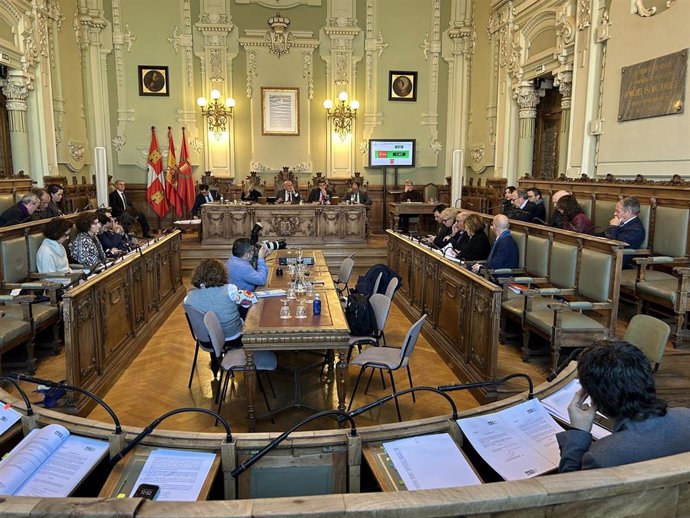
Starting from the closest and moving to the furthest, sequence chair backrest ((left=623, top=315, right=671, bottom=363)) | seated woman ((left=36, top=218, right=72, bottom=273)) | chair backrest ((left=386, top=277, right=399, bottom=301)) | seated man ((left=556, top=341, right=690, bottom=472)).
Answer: seated man ((left=556, top=341, right=690, bottom=472)) < chair backrest ((left=623, top=315, right=671, bottom=363)) < chair backrest ((left=386, top=277, right=399, bottom=301)) < seated woman ((left=36, top=218, right=72, bottom=273))

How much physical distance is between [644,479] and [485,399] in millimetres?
2831

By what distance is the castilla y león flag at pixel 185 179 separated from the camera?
11.4 meters

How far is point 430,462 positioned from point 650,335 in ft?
6.91

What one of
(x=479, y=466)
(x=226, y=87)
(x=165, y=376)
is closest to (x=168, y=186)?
(x=226, y=87)

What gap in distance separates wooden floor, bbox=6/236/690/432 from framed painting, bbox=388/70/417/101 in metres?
8.49

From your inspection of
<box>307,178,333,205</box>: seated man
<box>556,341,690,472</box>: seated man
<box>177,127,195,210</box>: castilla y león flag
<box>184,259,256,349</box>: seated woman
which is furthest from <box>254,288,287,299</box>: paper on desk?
<box>177,127,195,210</box>: castilla y león flag

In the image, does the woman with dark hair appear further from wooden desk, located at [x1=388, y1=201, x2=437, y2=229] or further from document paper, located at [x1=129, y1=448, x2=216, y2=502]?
document paper, located at [x1=129, y1=448, x2=216, y2=502]

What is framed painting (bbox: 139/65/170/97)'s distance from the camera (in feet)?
38.5

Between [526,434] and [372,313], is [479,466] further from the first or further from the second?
[372,313]

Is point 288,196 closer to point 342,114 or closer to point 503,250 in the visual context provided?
point 342,114

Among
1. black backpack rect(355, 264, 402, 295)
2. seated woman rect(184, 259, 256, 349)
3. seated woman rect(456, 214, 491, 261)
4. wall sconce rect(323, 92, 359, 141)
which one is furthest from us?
wall sconce rect(323, 92, 359, 141)

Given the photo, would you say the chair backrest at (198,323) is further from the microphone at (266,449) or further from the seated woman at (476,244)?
the seated woman at (476,244)

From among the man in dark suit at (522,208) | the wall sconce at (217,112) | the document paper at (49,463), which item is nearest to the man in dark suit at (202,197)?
the wall sconce at (217,112)

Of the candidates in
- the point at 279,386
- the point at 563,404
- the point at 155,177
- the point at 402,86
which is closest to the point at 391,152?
the point at 402,86
